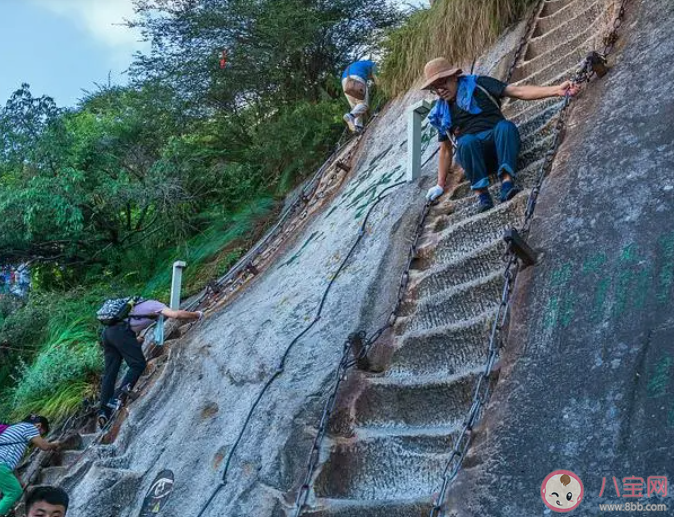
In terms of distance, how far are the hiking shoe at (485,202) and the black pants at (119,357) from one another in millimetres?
4211

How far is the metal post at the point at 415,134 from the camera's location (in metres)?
A: 6.19

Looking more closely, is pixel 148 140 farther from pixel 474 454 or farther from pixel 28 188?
pixel 474 454

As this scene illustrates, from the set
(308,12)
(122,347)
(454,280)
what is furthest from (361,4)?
(454,280)

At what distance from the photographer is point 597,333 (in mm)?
3475

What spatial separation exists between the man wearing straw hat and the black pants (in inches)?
149

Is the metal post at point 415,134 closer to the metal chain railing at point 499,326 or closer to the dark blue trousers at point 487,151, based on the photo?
the dark blue trousers at point 487,151

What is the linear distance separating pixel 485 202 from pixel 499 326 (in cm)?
148

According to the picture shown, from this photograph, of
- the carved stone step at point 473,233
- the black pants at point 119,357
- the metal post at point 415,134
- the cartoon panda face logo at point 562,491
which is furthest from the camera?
the black pants at point 119,357

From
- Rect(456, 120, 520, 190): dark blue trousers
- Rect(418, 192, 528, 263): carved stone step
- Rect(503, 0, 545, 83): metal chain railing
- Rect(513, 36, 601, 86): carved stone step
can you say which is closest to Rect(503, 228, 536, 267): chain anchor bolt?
Rect(418, 192, 528, 263): carved stone step

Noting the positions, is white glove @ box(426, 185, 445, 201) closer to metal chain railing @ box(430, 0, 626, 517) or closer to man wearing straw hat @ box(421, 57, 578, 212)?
man wearing straw hat @ box(421, 57, 578, 212)

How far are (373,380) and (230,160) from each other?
28.8 ft

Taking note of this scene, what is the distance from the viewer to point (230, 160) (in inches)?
494

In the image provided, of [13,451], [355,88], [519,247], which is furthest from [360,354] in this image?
[355,88]

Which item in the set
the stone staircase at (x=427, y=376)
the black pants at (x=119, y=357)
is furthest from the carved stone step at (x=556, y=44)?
the black pants at (x=119, y=357)
